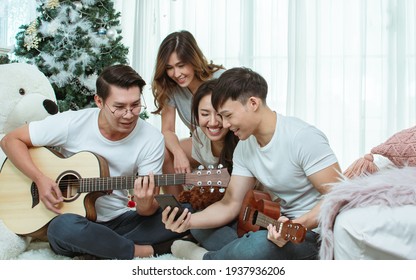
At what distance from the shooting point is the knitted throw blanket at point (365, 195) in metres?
1.25

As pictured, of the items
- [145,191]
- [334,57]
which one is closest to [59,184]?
[145,191]

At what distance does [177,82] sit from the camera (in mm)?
2189

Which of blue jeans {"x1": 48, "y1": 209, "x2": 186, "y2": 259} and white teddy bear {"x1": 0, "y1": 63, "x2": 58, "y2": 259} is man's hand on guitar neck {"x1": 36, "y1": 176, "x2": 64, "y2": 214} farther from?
white teddy bear {"x1": 0, "y1": 63, "x2": 58, "y2": 259}

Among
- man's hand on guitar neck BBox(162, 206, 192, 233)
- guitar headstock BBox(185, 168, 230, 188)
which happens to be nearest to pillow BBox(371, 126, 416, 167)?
guitar headstock BBox(185, 168, 230, 188)

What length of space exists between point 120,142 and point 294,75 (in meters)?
1.95

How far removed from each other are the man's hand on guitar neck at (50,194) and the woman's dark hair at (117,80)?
353mm

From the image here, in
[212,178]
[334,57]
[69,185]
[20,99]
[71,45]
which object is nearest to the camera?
[212,178]

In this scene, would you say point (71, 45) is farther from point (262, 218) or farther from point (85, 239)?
point (262, 218)

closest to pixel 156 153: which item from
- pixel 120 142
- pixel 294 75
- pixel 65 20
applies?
pixel 120 142

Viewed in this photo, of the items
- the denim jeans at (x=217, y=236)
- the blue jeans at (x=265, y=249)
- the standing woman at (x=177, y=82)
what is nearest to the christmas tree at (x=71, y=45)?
the standing woman at (x=177, y=82)

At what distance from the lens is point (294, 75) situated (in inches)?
140

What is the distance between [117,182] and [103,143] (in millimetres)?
209

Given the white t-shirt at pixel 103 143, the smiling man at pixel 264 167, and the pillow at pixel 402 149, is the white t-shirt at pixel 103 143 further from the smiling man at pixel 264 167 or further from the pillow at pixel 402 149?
the pillow at pixel 402 149
